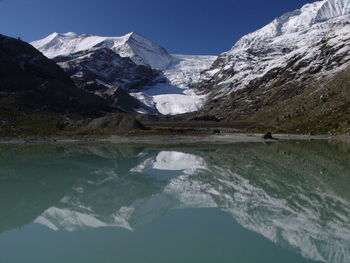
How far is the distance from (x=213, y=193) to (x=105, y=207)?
7934 mm

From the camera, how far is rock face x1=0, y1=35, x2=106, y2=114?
118 m

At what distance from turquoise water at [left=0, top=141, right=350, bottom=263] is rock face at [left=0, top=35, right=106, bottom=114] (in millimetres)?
90128

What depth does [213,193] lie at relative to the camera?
79.8ft

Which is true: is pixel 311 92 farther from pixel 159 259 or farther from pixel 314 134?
pixel 159 259

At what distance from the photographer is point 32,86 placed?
438ft

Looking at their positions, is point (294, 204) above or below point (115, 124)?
below

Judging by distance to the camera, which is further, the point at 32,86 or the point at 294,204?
the point at 32,86

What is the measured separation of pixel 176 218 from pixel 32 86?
129993 millimetres

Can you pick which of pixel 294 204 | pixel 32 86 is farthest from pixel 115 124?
pixel 294 204

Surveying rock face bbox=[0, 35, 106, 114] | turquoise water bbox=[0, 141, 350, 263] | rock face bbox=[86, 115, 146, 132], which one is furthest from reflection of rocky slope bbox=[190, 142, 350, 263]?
rock face bbox=[0, 35, 106, 114]

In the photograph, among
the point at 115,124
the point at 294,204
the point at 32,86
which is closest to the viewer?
the point at 294,204

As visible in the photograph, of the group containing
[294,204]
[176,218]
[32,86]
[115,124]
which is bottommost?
[294,204]

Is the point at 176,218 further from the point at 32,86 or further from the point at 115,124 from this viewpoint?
the point at 32,86

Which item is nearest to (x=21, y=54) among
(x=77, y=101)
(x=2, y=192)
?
(x=77, y=101)
